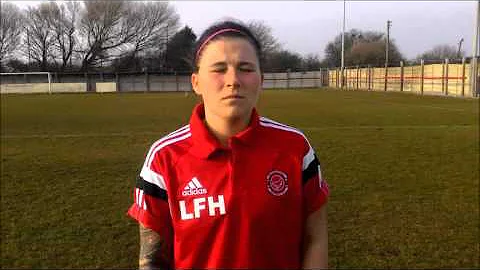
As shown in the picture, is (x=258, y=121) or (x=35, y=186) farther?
(x=35, y=186)

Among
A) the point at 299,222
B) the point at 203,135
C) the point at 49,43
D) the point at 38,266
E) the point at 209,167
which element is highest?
the point at 49,43

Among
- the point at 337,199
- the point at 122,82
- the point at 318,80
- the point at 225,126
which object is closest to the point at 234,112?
the point at 225,126

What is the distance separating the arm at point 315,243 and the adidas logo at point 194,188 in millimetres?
422

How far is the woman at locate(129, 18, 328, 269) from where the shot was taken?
173 centimetres

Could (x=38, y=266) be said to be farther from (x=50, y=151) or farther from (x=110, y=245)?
(x=50, y=151)

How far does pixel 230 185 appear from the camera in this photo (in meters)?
1.73

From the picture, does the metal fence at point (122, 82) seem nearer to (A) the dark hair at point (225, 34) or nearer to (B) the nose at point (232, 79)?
(A) the dark hair at point (225, 34)

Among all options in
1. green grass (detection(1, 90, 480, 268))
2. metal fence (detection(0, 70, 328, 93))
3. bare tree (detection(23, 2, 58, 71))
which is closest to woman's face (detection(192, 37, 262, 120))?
green grass (detection(1, 90, 480, 268))

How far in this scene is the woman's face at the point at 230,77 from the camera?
5.76 ft

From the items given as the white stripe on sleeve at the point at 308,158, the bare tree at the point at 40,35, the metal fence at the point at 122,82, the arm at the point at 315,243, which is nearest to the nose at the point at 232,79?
the white stripe on sleeve at the point at 308,158

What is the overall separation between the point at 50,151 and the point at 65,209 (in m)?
5.48

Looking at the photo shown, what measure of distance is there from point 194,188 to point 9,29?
287 ft

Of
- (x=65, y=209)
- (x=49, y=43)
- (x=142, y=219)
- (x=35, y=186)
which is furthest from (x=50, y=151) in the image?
(x=49, y=43)

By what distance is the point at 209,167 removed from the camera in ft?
5.83
